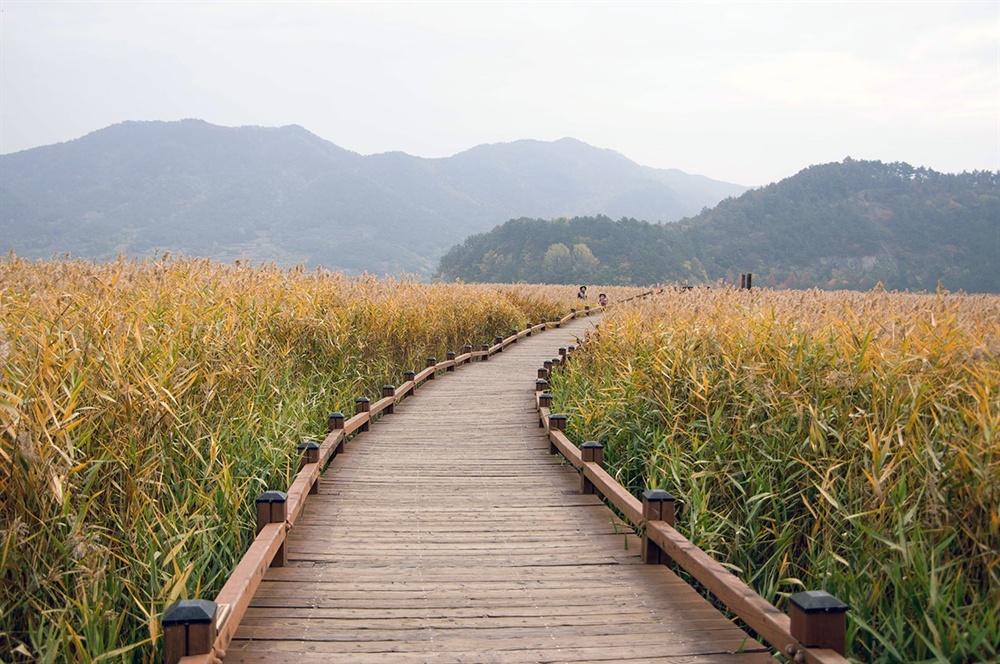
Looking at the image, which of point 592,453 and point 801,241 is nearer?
point 592,453

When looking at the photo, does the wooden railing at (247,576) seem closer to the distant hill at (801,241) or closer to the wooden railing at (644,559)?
the wooden railing at (644,559)

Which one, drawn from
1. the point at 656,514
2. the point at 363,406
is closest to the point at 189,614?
the point at 656,514

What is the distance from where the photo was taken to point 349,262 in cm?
17662

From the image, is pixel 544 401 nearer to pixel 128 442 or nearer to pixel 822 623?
pixel 128 442

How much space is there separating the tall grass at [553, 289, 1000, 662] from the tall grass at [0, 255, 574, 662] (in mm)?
2887

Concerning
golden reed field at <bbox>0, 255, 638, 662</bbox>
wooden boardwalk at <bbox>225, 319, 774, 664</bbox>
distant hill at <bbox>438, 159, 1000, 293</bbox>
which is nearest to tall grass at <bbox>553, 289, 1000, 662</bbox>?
wooden boardwalk at <bbox>225, 319, 774, 664</bbox>

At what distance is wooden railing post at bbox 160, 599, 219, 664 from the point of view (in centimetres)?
260

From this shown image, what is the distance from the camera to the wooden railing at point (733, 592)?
2.64 meters

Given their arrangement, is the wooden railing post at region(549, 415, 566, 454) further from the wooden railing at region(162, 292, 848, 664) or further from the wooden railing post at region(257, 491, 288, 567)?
the wooden railing post at region(257, 491, 288, 567)

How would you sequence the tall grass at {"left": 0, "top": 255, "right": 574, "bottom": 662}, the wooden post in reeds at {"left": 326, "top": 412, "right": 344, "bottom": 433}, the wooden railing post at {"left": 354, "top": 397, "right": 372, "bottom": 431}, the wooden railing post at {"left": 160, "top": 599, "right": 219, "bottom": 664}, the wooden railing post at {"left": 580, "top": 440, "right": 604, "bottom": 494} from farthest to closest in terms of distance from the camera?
the wooden railing post at {"left": 354, "top": 397, "right": 372, "bottom": 431} < the wooden post in reeds at {"left": 326, "top": 412, "right": 344, "bottom": 433} < the wooden railing post at {"left": 580, "top": 440, "right": 604, "bottom": 494} < the tall grass at {"left": 0, "top": 255, "right": 574, "bottom": 662} < the wooden railing post at {"left": 160, "top": 599, "right": 219, "bottom": 664}

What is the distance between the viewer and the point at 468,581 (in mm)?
3949

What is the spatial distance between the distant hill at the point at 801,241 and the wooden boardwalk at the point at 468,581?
70.4 metres

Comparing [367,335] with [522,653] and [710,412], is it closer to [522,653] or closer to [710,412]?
[710,412]

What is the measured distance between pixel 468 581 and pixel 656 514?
119 cm
